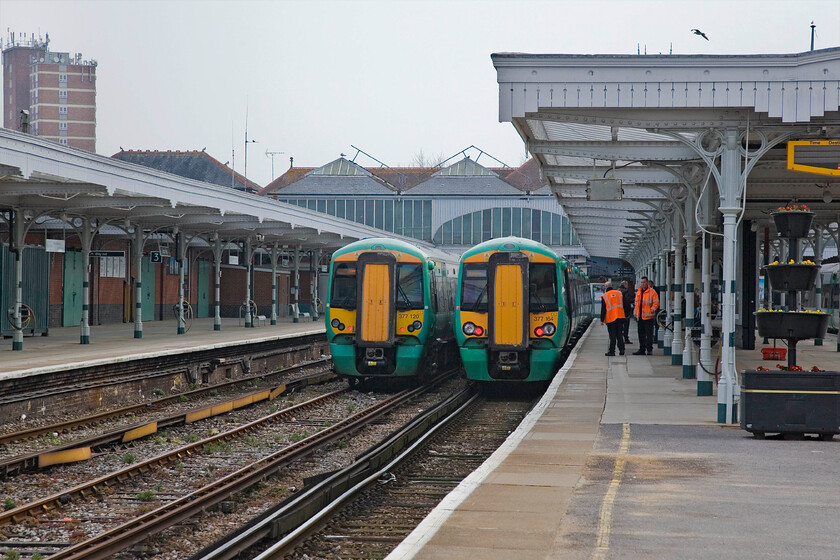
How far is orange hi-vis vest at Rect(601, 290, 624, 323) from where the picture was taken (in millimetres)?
22344

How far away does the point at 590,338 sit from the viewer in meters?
34.0

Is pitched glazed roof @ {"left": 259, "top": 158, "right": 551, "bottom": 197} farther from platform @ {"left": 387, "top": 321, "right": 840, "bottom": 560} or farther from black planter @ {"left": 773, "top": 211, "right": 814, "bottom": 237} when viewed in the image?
black planter @ {"left": 773, "top": 211, "right": 814, "bottom": 237}

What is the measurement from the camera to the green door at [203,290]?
39562 millimetres

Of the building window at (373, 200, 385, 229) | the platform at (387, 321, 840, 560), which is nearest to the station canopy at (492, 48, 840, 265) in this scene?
the platform at (387, 321, 840, 560)

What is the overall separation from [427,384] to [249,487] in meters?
11.2

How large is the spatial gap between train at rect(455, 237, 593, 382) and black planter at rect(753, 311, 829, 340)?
24.2ft

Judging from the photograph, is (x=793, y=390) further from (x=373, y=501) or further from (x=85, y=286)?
(x=85, y=286)

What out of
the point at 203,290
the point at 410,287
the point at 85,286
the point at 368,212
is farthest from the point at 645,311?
the point at 368,212

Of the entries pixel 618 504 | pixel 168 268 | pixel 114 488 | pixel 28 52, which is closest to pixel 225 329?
pixel 168 268

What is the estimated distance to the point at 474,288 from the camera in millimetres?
18406

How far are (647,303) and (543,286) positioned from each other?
5.94 m

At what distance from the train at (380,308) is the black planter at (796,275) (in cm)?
880

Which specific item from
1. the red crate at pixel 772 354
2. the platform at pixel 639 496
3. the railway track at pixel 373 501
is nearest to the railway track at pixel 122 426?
the railway track at pixel 373 501

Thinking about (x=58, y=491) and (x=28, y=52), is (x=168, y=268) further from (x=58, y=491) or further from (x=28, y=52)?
(x=28, y=52)
